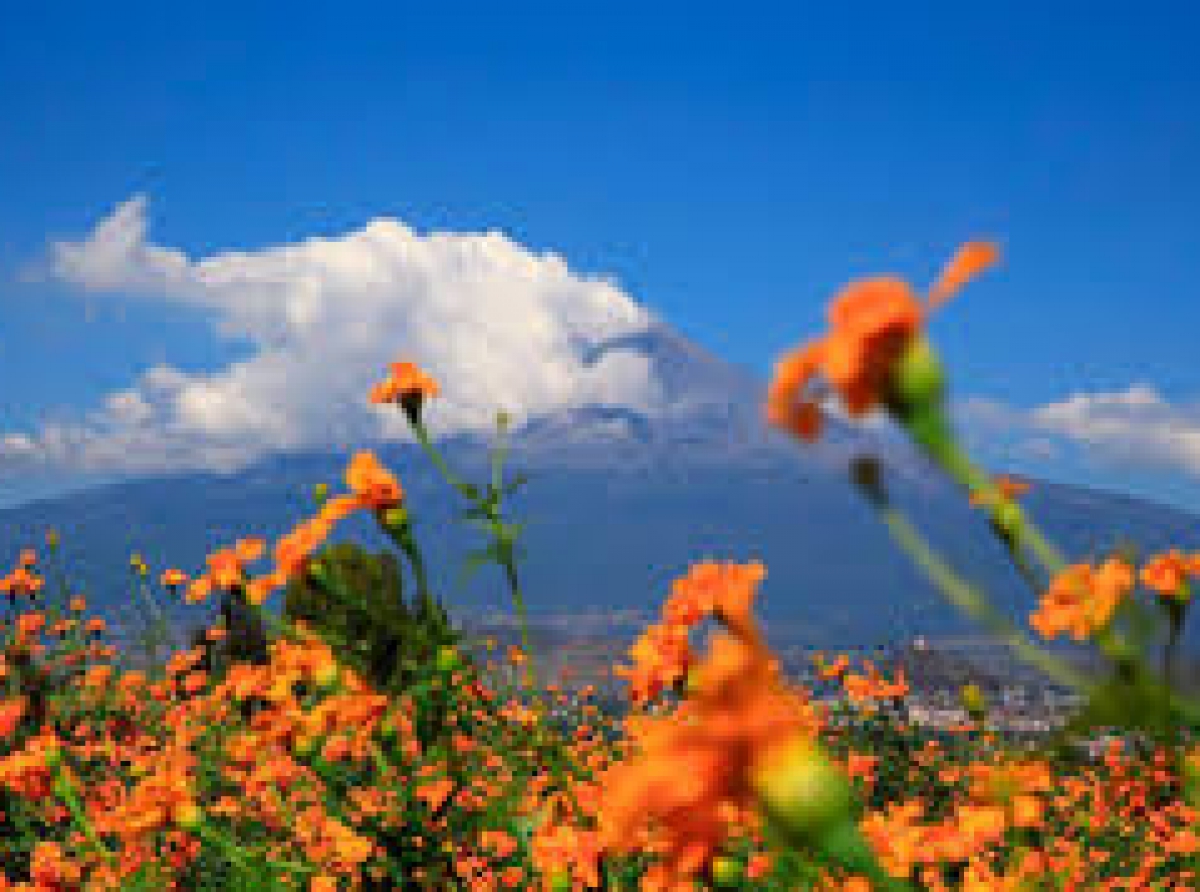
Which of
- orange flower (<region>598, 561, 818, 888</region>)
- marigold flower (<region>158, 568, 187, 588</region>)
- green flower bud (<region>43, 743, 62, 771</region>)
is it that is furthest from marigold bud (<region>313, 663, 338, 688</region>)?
marigold flower (<region>158, 568, 187, 588</region>)

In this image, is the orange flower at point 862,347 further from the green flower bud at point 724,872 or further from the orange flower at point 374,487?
the orange flower at point 374,487

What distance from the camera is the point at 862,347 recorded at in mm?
1331

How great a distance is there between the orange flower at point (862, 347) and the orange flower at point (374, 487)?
6.71 feet

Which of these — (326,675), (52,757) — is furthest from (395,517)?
(52,757)

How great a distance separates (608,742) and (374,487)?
7518mm

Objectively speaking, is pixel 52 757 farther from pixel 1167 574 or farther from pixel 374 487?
pixel 1167 574

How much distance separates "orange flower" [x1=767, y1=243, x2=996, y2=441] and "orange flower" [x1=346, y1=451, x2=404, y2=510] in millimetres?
2046

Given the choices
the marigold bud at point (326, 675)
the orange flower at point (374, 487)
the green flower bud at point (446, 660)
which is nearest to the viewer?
the orange flower at point (374, 487)

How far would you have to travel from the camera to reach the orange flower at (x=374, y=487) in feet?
10.8

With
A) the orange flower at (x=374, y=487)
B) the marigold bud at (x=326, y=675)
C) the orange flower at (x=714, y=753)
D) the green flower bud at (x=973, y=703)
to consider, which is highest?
the orange flower at (x=374, y=487)

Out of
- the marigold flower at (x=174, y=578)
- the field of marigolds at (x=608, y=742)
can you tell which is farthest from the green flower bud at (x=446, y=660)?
the marigold flower at (x=174, y=578)

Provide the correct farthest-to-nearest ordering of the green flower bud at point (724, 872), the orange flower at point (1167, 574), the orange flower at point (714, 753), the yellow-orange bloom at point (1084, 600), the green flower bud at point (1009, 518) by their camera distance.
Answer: the green flower bud at point (724, 872) → the orange flower at point (1167, 574) → the green flower bud at point (1009, 518) → the yellow-orange bloom at point (1084, 600) → the orange flower at point (714, 753)

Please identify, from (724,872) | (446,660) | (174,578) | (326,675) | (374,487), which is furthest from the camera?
(174,578)

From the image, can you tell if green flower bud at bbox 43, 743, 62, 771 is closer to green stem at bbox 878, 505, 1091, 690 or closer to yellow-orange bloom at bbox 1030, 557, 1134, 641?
yellow-orange bloom at bbox 1030, 557, 1134, 641
